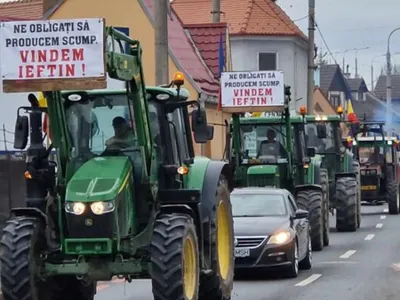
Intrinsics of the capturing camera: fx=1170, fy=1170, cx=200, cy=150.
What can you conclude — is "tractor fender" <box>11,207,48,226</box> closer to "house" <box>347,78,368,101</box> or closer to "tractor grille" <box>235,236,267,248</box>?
"tractor grille" <box>235,236,267,248</box>

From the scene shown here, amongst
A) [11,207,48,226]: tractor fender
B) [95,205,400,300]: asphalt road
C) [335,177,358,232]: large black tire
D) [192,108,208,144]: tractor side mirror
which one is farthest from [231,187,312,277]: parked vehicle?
[335,177,358,232]: large black tire

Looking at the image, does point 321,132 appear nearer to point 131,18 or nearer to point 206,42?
point 131,18

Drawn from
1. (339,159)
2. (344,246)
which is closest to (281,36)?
(339,159)

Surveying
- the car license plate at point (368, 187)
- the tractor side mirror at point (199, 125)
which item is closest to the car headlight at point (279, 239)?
the tractor side mirror at point (199, 125)

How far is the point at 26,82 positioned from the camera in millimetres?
11773

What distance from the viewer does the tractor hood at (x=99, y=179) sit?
11.8 m

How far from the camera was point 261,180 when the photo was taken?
23.4m

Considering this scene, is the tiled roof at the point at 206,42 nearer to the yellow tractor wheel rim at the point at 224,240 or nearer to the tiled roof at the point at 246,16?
the tiled roof at the point at 246,16

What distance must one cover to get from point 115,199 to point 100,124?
4.83ft

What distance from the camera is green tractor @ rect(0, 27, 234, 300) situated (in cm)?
1186

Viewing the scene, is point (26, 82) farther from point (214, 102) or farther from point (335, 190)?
point (214, 102)

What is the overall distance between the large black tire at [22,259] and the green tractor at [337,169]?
633 inches

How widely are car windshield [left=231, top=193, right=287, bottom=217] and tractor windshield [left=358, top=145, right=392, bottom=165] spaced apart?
20019 millimetres

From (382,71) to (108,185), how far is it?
131m
